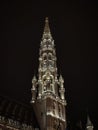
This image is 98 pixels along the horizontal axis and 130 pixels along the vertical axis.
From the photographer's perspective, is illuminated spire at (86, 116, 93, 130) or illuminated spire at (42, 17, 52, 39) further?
illuminated spire at (42, 17, 52, 39)

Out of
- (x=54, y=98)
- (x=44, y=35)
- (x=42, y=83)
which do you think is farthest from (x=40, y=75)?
(x=44, y=35)

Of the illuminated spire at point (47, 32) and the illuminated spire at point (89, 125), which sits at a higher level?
the illuminated spire at point (47, 32)

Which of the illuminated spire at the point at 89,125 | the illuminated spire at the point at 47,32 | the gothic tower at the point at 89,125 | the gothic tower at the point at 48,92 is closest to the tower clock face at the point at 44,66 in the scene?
the gothic tower at the point at 48,92

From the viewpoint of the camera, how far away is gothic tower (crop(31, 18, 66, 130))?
279 feet

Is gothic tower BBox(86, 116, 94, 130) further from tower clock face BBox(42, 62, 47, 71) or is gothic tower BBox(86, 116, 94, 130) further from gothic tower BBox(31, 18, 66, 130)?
tower clock face BBox(42, 62, 47, 71)

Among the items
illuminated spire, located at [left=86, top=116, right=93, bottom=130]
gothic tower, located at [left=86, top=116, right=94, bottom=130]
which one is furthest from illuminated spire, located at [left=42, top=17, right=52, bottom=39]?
gothic tower, located at [left=86, top=116, right=94, bottom=130]

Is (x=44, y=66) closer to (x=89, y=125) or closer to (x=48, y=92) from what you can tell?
(x=48, y=92)

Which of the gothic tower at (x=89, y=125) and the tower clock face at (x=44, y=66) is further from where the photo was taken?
the tower clock face at (x=44, y=66)

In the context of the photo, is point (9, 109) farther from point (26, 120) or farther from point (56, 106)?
point (56, 106)

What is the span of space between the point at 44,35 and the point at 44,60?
14.5 metres

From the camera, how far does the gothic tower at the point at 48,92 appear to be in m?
85.1

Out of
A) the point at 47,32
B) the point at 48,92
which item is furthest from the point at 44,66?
the point at 47,32

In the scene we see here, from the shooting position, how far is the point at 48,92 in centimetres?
9019

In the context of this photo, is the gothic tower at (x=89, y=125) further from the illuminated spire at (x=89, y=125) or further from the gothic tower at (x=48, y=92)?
the gothic tower at (x=48, y=92)
